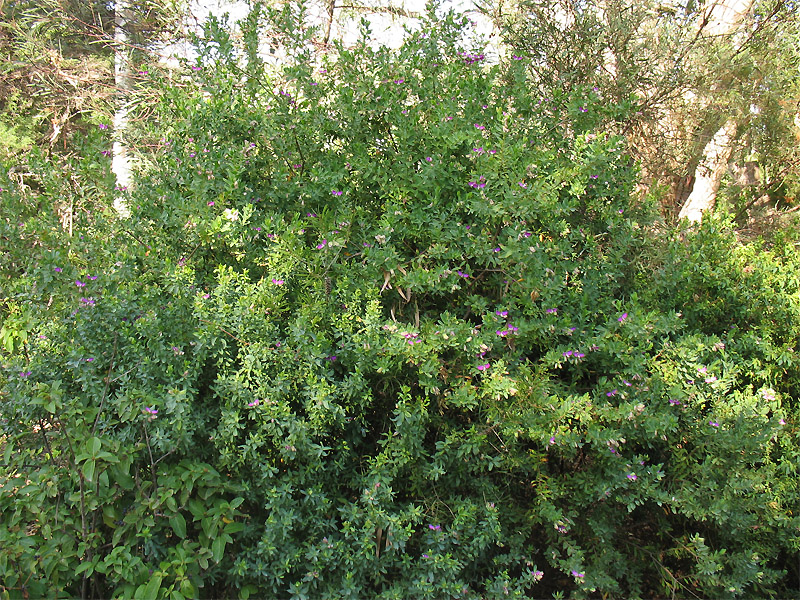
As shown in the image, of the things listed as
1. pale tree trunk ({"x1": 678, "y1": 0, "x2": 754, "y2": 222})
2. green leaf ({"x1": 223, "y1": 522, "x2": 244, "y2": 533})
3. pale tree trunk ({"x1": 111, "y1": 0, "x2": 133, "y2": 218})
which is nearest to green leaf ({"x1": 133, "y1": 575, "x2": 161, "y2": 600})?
green leaf ({"x1": 223, "y1": 522, "x2": 244, "y2": 533})

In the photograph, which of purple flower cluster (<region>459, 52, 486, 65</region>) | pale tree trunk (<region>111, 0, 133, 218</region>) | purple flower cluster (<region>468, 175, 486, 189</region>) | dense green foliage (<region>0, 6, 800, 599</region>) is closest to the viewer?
dense green foliage (<region>0, 6, 800, 599</region>)

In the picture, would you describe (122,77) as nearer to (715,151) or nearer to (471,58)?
(471,58)

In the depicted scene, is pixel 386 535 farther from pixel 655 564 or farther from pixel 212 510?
pixel 655 564

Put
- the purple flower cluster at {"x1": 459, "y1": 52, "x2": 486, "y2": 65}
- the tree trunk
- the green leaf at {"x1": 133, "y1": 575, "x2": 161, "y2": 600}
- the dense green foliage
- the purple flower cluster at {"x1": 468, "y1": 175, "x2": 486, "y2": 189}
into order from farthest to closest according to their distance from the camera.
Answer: the tree trunk → the purple flower cluster at {"x1": 459, "y1": 52, "x2": 486, "y2": 65} → the purple flower cluster at {"x1": 468, "y1": 175, "x2": 486, "y2": 189} → the dense green foliage → the green leaf at {"x1": 133, "y1": 575, "x2": 161, "y2": 600}

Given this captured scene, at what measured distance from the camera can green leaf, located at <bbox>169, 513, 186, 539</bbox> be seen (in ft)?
6.82

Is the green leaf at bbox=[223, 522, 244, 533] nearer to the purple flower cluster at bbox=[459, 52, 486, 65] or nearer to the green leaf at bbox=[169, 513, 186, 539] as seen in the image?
the green leaf at bbox=[169, 513, 186, 539]

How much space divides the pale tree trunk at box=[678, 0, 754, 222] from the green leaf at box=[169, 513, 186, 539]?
4650mm

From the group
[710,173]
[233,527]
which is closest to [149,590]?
[233,527]

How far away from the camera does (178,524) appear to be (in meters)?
2.09

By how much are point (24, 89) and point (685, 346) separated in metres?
8.87

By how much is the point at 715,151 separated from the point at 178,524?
5707 millimetres

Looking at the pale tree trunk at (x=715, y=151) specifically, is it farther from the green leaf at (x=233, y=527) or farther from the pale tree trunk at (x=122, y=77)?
the pale tree trunk at (x=122, y=77)

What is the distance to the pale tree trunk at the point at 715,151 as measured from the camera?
4.98 meters

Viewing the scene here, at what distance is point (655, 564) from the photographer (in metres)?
2.88
